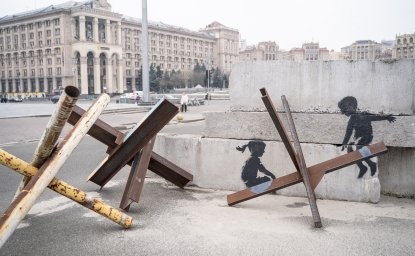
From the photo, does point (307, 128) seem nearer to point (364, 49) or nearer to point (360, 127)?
point (360, 127)

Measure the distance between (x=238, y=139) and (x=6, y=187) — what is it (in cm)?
363

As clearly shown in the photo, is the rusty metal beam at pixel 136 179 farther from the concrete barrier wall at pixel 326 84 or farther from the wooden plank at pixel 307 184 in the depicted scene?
the wooden plank at pixel 307 184

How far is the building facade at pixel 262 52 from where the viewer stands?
6649 inches

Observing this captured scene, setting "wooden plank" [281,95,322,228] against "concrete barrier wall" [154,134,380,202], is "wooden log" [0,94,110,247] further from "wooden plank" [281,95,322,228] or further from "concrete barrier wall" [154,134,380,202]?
"concrete barrier wall" [154,134,380,202]

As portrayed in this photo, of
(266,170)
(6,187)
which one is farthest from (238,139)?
(6,187)

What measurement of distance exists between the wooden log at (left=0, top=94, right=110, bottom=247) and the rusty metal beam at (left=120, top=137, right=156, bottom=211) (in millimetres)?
1174

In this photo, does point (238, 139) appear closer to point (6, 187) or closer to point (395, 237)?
point (395, 237)

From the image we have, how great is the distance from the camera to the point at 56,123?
2928mm

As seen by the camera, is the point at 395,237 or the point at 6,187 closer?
the point at 395,237

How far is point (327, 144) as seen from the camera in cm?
483

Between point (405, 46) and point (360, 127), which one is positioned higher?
point (405, 46)

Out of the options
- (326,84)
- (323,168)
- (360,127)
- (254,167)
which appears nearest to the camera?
(323,168)

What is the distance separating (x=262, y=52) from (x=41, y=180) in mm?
171287

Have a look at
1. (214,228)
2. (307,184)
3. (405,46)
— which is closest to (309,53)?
(405,46)
